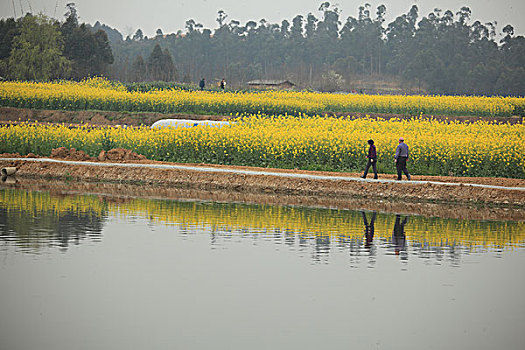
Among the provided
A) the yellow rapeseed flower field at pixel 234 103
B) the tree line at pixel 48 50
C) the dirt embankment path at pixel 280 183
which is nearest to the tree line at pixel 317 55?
the tree line at pixel 48 50

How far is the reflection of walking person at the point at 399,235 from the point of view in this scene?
17.9m

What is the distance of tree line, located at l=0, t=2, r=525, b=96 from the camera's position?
100188mm

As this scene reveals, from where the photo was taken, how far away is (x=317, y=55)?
170250 millimetres

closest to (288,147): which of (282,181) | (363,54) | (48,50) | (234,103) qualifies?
(282,181)

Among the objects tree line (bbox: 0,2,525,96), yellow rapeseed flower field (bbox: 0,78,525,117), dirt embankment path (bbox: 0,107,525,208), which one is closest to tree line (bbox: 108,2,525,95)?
tree line (bbox: 0,2,525,96)

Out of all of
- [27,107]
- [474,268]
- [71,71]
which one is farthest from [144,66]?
[474,268]

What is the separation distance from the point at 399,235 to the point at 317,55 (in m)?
153

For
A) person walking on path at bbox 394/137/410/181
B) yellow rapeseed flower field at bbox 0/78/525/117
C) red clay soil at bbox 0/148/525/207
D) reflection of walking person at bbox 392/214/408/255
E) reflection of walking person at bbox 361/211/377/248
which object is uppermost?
yellow rapeseed flower field at bbox 0/78/525/117

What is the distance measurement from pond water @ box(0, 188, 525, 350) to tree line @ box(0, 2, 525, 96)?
237ft

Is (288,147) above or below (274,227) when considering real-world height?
above

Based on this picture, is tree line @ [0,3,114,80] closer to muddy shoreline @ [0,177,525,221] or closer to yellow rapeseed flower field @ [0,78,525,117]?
yellow rapeseed flower field @ [0,78,525,117]

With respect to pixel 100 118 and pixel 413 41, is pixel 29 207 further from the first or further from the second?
pixel 413 41

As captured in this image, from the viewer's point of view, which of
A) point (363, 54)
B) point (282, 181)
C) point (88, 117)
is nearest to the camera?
point (282, 181)

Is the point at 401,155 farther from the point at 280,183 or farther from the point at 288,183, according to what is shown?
the point at 280,183
